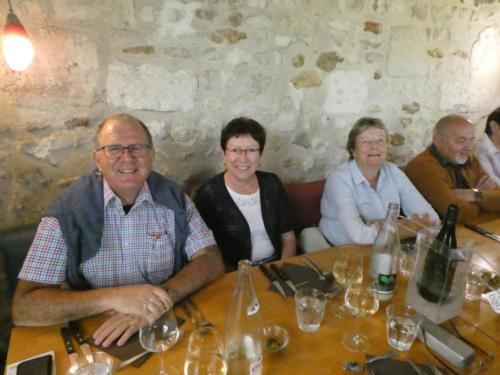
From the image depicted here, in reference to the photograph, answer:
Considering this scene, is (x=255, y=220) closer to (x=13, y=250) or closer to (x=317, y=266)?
(x=317, y=266)

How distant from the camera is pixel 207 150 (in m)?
2.11

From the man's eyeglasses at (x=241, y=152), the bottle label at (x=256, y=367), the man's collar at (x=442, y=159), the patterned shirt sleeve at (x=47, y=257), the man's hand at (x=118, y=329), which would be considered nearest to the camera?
the bottle label at (x=256, y=367)

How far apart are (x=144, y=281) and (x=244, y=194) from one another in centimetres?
69

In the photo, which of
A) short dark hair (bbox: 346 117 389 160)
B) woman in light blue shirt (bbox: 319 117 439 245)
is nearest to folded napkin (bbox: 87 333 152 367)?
woman in light blue shirt (bbox: 319 117 439 245)

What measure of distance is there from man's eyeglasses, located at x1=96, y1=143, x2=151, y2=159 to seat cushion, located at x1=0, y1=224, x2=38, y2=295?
0.59 meters

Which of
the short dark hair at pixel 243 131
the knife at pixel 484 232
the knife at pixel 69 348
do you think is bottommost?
the knife at pixel 69 348

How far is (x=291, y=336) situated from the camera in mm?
1000

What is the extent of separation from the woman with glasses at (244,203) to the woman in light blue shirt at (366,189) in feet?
0.88

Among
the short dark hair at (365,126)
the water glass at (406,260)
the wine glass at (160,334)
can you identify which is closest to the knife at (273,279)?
the wine glass at (160,334)

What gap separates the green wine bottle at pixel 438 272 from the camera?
1.05 m

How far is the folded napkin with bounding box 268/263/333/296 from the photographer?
4.00 ft

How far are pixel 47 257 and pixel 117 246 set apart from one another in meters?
0.24

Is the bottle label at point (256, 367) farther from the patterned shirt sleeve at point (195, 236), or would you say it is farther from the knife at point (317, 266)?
the patterned shirt sleeve at point (195, 236)

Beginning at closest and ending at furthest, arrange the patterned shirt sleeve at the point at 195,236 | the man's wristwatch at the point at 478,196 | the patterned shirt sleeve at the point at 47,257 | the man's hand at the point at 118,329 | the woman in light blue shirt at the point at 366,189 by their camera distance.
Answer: the man's hand at the point at 118,329 < the patterned shirt sleeve at the point at 47,257 < the patterned shirt sleeve at the point at 195,236 < the woman in light blue shirt at the point at 366,189 < the man's wristwatch at the point at 478,196
